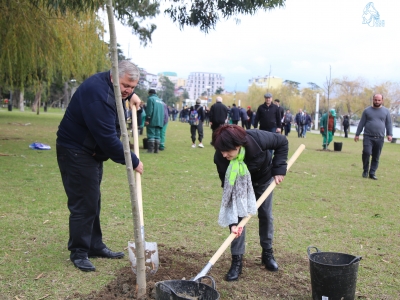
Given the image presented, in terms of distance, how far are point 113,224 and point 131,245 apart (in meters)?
1.58

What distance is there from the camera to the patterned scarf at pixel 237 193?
3855mm

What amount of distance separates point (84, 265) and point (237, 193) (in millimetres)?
1581

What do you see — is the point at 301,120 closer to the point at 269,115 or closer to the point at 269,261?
the point at 269,115

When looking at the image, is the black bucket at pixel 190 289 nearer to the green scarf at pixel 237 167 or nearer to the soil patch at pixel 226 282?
the soil patch at pixel 226 282

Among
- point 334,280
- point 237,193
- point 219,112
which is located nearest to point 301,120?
point 219,112

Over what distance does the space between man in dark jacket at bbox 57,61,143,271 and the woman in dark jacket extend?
2.55 ft

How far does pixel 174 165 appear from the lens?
11.2 meters

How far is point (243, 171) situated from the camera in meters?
3.86

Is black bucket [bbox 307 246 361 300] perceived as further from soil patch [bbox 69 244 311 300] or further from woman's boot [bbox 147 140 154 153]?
woman's boot [bbox 147 140 154 153]

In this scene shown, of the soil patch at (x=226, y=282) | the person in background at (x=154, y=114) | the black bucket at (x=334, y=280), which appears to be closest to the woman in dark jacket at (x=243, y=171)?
the soil patch at (x=226, y=282)

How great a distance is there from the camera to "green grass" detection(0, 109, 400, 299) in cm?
406

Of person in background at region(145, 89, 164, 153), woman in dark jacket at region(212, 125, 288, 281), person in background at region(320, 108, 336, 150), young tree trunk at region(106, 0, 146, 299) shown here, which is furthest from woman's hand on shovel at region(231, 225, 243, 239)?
person in background at region(320, 108, 336, 150)

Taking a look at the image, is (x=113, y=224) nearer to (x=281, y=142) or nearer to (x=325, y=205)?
(x=281, y=142)

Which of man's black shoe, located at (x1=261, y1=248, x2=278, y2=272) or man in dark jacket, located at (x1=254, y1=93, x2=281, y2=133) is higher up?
man in dark jacket, located at (x1=254, y1=93, x2=281, y2=133)
